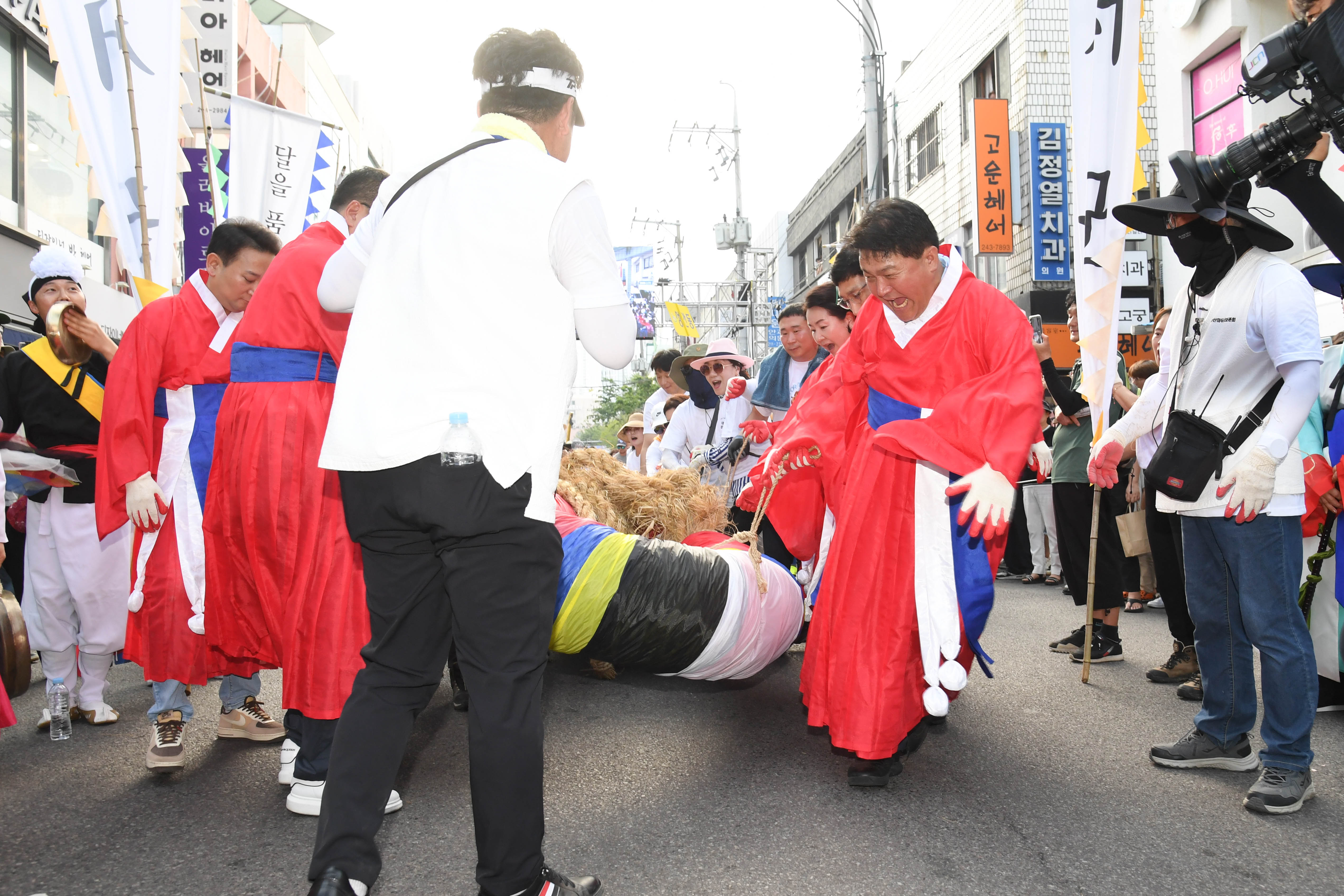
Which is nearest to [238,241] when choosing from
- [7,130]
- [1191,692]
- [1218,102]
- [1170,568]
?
[1191,692]

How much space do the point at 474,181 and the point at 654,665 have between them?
2.12 metres

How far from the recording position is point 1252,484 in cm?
269

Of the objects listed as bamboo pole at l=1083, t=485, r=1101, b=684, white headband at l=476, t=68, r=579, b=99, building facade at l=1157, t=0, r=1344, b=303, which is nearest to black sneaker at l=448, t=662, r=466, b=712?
white headband at l=476, t=68, r=579, b=99

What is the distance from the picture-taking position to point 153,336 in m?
3.29

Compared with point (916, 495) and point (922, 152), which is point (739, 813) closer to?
point (916, 495)

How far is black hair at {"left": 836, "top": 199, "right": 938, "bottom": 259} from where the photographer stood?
3105mm

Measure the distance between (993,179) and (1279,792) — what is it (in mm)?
13901

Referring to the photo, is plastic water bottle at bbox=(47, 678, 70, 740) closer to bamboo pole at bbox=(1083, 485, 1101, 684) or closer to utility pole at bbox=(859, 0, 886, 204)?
bamboo pole at bbox=(1083, 485, 1101, 684)

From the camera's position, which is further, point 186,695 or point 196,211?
point 196,211

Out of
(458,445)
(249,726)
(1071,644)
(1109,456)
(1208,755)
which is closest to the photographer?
(458,445)

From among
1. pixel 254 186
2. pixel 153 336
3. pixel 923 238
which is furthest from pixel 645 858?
pixel 254 186

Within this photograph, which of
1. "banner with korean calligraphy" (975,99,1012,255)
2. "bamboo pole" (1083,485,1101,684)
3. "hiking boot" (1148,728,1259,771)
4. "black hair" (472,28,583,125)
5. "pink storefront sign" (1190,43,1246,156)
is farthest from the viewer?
"banner with korean calligraphy" (975,99,1012,255)

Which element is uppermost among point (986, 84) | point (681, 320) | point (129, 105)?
point (986, 84)

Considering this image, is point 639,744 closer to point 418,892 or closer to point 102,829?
point 418,892
